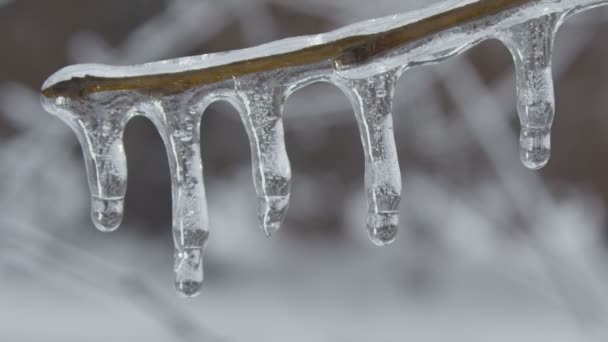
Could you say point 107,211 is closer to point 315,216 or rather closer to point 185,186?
point 185,186

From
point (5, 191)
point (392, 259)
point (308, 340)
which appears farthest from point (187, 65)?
point (392, 259)

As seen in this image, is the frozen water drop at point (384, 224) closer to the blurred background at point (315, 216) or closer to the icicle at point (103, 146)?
the icicle at point (103, 146)

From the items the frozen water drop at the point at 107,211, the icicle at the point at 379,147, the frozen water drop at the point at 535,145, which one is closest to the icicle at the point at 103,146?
the frozen water drop at the point at 107,211

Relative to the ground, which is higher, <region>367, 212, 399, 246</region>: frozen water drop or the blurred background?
the blurred background

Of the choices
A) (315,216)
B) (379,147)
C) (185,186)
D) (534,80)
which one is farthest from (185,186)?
(315,216)

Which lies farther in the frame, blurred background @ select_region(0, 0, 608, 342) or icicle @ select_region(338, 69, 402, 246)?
blurred background @ select_region(0, 0, 608, 342)

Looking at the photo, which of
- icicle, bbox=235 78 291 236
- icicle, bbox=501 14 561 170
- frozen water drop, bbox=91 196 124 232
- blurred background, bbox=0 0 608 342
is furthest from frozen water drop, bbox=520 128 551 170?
blurred background, bbox=0 0 608 342

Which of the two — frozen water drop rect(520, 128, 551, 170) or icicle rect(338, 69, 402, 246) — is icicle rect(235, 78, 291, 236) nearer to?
icicle rect(338, 69, 402, 246)
